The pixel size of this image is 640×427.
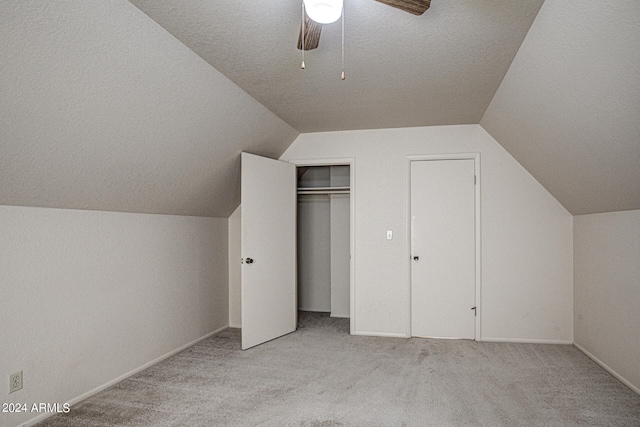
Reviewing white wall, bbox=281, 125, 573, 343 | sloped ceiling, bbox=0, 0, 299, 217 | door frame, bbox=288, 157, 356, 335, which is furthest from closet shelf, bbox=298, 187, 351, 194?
sloped ceiling, bbox=0, 0, 299, 217

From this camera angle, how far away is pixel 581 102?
252 cm

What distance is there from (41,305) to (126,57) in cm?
163

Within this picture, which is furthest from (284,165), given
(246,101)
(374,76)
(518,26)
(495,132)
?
(518,26)

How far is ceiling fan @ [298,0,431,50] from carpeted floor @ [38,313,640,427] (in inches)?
86.1

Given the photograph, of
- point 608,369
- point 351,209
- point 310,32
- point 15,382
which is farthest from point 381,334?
point 310,32

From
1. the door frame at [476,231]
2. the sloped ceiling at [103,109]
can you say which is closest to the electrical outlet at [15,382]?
the sloped ceiling at [103,109]

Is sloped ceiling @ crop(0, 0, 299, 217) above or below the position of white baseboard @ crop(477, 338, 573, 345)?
above

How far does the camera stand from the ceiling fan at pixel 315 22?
→ 5.82 feet

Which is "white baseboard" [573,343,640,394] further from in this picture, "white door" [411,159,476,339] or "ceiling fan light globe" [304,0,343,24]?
"ceiling fan light globe" [304,0,343,24]

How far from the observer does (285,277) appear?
15.6 feet

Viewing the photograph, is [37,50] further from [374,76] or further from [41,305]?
[374,76]

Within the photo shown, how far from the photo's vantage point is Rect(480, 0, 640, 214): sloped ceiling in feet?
6.42

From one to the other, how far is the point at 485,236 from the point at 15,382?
4.17 meters

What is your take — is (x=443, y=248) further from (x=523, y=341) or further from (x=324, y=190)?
(x=324, y=190)
